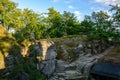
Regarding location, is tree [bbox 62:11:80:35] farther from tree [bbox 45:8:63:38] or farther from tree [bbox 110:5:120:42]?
tree [bbox 110:5:120:42]

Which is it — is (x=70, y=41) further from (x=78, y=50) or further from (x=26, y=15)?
(x=26, y=15)

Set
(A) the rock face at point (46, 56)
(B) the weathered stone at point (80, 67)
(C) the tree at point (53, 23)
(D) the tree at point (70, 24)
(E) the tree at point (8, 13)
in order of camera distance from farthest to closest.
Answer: (C) the tree at point (53, 23)
(D) the tree at point (70, 24)
(E) the tree at point (8, 13)
(A) the rock face at point (46, 56)
(B) the weathered stone at point (80, 67)

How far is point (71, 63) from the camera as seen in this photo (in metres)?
32.4

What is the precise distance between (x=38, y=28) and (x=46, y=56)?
31.0 m

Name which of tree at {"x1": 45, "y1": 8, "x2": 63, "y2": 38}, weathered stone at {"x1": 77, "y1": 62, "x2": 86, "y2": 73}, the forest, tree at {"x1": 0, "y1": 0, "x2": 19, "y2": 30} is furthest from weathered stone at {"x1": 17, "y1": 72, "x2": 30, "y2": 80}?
tree at {"x1": 45, "y1": 8, "x2": 63, "y2": 38}

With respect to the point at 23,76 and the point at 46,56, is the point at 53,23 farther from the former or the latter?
the point at 23,76

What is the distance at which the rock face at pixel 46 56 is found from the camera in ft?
95.3

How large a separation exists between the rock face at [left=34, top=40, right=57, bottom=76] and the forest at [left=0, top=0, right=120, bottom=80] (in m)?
1.23

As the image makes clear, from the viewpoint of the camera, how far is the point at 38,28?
61188mm

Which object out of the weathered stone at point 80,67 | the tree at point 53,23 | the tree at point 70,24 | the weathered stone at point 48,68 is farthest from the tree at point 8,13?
the weathered stone at point 80,67

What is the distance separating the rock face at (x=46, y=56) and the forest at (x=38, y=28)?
1.23 m

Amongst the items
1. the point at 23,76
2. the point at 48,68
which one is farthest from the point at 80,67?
the point at 23,76

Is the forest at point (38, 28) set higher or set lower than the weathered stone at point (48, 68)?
higher

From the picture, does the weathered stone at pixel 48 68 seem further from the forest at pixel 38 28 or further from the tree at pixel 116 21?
the tree at pixel 116 21
